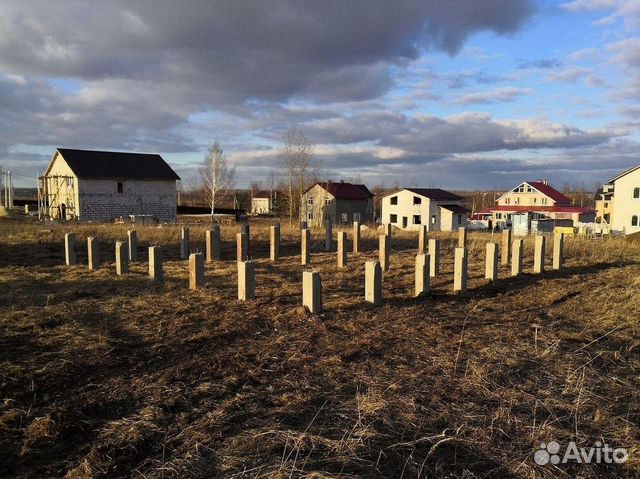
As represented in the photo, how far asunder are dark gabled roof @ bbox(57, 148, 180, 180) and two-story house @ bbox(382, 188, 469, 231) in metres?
28.9

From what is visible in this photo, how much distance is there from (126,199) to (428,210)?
35.4 metres

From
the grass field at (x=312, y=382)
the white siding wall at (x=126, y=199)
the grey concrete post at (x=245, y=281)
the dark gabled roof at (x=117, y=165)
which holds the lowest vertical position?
the grass field at (x=312, y=382)

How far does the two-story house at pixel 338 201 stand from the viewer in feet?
185

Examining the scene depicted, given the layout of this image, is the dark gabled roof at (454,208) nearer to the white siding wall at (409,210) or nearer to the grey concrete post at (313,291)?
the white siding wall at (409,210)

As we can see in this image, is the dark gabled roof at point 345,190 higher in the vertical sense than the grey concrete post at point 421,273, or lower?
higher

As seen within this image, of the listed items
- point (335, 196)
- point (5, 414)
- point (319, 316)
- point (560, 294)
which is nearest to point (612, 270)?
point (560, 294)

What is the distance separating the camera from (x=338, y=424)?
3.42m

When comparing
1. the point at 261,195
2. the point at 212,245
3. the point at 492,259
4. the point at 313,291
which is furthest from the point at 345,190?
the point at 313,291

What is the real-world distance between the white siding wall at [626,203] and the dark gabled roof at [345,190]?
28089 millimetres

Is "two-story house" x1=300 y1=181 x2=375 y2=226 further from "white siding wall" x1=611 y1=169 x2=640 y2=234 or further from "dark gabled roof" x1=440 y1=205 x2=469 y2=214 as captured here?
"white siding wall" x1=611 y1=169 x2=640 y2=234

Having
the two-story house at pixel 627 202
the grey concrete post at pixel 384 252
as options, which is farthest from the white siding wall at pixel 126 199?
the two-story house at pixel 627 202

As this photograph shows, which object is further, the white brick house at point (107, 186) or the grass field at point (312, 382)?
the white brick house at point (107, 186)

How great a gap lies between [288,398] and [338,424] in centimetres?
61

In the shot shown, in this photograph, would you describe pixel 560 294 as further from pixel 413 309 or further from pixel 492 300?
pixel 413 309
